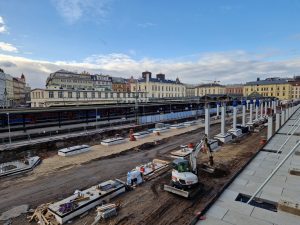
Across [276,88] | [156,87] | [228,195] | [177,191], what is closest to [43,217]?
[177,191]

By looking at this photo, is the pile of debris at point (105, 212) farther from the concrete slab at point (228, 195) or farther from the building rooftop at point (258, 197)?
the concrete slab at point (228, 195)

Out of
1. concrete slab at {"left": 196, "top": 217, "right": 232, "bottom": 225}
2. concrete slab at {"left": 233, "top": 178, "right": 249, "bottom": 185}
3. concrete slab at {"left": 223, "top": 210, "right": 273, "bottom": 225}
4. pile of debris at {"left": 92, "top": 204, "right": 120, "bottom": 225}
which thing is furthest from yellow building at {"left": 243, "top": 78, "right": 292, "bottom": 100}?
pile of debris at {"left": 92, "top": 204, "right": 120, "bottom": 225}

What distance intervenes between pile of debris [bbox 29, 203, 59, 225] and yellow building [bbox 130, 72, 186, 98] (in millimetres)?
93195

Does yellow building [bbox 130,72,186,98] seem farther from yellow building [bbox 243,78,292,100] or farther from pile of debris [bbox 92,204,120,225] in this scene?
pile of debris [bbox 92,204,120,225]

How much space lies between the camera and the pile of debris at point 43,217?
10.2 m

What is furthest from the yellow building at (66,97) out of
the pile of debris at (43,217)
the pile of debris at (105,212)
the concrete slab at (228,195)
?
the pile of debris at (105,212)

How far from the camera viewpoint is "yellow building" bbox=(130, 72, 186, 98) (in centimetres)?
10400

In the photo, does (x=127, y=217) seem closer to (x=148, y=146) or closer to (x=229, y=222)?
(x=229, y=222)

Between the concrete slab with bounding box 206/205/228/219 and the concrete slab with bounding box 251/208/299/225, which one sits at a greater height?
the concrete slab with bounding box 251/208/299/225

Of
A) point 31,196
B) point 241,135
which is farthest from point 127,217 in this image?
point 241,135

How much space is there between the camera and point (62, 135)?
29.7m

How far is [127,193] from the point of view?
13242 mm

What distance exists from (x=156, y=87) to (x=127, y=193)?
3754 inches

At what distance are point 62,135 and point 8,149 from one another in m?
7.78
